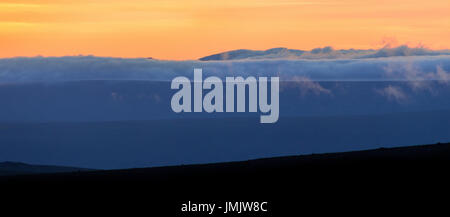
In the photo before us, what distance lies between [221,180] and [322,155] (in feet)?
38.1

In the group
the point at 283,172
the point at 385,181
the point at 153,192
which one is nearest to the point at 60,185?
the point at 153,192

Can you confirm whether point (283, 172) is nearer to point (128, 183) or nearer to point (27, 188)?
point (128, 183)

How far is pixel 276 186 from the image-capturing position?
34375 millimetres

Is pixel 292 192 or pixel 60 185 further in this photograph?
pixel 60 185

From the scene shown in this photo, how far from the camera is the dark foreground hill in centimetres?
2995

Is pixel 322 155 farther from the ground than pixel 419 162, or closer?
farther from the ground

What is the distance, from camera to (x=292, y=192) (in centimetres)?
3278

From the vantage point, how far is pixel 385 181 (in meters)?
33.8

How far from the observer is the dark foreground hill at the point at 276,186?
98.3 feet
